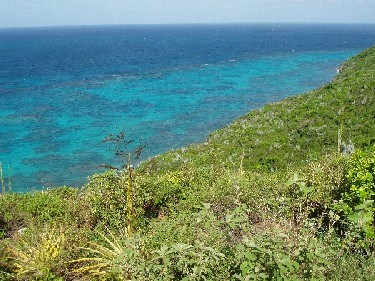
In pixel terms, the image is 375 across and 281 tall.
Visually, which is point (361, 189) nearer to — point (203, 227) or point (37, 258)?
point (203, 227)

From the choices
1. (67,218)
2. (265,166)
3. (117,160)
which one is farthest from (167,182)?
(117,160)

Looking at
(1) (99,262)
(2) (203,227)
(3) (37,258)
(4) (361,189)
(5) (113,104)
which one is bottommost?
(5) (113,104)

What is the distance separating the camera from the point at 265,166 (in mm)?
19141

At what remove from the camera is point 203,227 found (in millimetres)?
7074

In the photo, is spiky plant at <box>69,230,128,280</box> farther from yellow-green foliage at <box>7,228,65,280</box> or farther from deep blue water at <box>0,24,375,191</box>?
deep blue water at <box>0,24,375,191</box>

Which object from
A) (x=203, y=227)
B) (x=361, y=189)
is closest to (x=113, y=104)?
(x=203, y=227)

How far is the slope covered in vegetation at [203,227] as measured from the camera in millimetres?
4941

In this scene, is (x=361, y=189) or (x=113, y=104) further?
(x=113, y=104)

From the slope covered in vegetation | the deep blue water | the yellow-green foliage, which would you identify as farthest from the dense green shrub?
the deep blue water

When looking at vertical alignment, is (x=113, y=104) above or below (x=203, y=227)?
below

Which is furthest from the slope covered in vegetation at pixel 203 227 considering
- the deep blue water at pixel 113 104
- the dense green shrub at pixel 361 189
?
the deep blue water at pixel 113 104

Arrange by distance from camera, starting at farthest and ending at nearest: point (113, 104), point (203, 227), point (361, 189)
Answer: point (113, 104) → point (203, 227) → point (361, 189)

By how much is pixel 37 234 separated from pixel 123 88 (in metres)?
49.9

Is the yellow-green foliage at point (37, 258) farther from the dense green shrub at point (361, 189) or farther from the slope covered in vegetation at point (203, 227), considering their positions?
the dense green shrub at point (361, 189)
